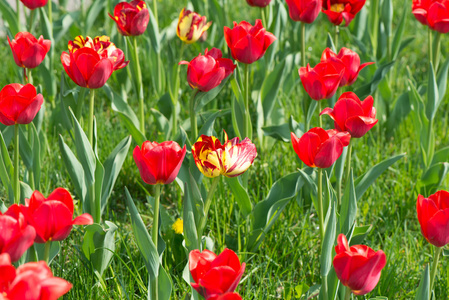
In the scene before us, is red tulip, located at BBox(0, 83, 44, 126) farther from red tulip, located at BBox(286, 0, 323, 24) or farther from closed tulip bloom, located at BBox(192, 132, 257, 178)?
red tulip, located at BBox(286, 0, 323, 24)

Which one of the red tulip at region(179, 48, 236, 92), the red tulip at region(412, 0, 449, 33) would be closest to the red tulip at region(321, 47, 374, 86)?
the red tulip at region(179, 48, 236, 92)

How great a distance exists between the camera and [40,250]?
58.0 inches

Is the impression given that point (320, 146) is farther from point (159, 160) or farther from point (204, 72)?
point (204, 72)

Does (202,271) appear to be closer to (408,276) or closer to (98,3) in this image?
(408,276)

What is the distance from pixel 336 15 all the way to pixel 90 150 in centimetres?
107

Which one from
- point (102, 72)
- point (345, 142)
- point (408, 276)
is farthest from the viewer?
point (408, 276)

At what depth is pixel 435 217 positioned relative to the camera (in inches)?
48.0

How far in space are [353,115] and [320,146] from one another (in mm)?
209

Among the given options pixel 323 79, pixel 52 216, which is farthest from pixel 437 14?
pixel 52 216

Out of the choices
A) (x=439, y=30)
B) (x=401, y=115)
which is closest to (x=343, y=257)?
(x=439, y=30)

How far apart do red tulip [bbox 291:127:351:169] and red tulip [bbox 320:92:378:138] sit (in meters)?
0.11

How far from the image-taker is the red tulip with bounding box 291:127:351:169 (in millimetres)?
1329

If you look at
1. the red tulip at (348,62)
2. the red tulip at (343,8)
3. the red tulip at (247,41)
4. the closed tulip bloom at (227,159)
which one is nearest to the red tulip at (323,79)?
the red tulip at (348,62)

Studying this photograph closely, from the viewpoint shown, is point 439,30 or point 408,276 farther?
point 439,30
